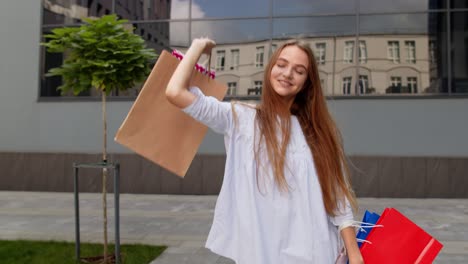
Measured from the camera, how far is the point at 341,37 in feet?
36.5

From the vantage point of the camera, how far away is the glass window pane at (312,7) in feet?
36.6

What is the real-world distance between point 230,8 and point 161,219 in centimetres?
650

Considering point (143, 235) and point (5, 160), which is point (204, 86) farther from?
point (5, 160)

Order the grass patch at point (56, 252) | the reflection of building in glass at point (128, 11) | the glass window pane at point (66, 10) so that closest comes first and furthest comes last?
the grass patch at point (56, 252), the reflection of building in glass at point (128, 11), the glass window pane at point (66, 10)

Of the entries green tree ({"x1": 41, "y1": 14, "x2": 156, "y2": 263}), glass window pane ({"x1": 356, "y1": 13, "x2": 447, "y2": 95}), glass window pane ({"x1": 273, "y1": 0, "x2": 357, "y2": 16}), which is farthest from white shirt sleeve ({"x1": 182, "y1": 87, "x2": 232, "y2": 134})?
glass window pane ({"x1": 273, "y1": 0, "x2": 357, "y2": 16})

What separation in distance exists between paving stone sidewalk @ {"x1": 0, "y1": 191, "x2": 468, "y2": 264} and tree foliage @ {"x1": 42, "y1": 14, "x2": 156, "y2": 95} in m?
2.30

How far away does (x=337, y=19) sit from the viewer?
11.2m

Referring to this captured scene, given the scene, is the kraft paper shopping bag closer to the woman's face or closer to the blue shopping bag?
the woman's face

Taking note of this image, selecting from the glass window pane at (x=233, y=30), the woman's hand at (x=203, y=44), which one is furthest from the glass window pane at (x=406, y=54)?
the woman's hand at (x=203, y=44)

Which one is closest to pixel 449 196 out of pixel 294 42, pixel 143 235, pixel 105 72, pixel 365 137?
pixel 365 137

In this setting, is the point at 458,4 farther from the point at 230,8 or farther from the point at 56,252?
the point at 56,252

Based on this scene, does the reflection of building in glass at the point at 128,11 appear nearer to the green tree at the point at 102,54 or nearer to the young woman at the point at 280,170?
the green tree at the point at 102,54

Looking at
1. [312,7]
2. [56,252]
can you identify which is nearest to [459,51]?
[312,7]

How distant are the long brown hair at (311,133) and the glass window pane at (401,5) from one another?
1028 cm
